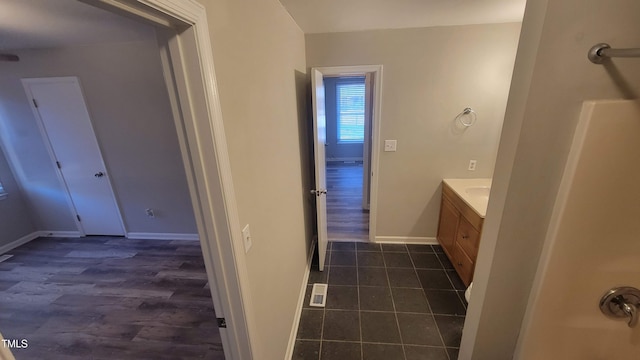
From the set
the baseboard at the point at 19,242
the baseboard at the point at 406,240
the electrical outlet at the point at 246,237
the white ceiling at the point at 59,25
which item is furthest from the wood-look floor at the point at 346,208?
the baseboard at the point at 19,242

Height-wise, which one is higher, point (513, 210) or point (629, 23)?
point (629, 23)

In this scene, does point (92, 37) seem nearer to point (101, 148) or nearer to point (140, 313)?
point (101, 148)

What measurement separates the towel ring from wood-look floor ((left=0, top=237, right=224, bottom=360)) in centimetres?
316

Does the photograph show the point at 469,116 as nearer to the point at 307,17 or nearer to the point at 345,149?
the point at 307,17

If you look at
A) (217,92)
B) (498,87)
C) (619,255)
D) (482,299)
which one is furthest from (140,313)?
(498,87)

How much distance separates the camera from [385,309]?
2123mm

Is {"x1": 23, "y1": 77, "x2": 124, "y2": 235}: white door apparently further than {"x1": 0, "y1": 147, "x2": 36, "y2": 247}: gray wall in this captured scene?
No

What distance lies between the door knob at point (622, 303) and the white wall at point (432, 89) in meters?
1.97

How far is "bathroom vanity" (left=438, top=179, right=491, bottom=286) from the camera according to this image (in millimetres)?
2082

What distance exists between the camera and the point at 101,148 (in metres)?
3.09

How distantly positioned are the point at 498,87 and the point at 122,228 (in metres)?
5.15

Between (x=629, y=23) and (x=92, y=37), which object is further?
(x=92, y=37)

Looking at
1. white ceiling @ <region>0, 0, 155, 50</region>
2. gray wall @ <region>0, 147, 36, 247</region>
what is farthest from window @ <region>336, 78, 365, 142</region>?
gray wall @ <region>0, 147, 36, 247</region>

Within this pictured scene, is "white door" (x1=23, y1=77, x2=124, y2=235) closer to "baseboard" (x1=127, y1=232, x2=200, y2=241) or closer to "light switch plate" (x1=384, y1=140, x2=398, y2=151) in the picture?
"baseboard" (x1=127, y1=232, x2=200, y2=241)
